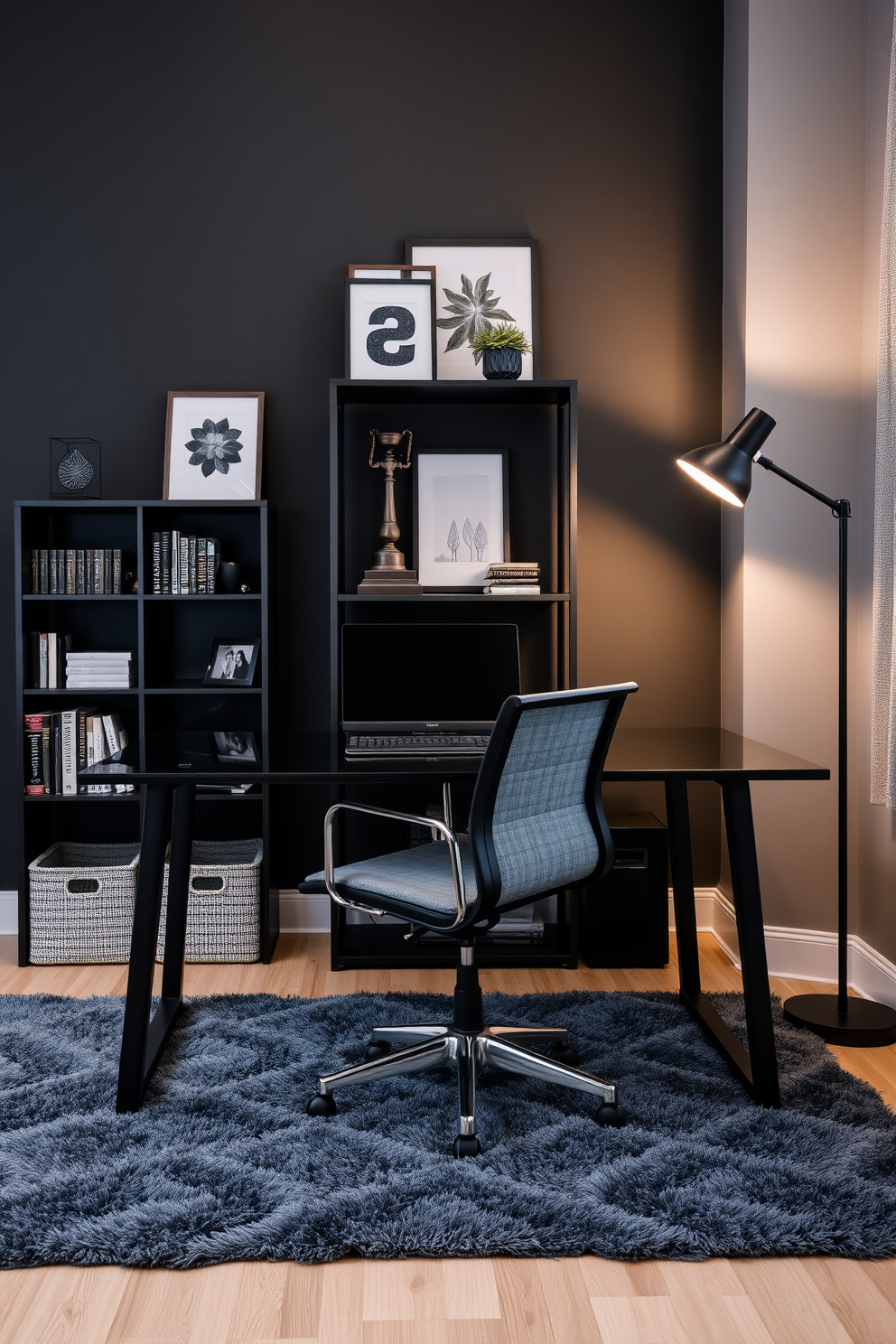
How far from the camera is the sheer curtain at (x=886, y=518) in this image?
2.62 m

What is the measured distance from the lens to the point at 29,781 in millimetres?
3184

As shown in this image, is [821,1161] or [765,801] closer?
[821,1161]

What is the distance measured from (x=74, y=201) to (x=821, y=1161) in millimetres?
3499

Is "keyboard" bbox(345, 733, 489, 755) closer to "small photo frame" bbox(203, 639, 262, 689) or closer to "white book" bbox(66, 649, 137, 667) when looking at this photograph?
"small photo frame" bbox(203, 639, 262, 689)

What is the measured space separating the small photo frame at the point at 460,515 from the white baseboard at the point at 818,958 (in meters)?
1.40

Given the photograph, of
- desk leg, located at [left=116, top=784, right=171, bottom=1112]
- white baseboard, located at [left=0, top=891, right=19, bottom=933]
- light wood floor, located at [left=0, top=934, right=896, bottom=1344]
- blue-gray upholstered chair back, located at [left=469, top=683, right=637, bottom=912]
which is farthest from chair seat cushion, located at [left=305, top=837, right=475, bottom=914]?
white baseboard, located at [left=0, top=891, right=19, bottom=933]

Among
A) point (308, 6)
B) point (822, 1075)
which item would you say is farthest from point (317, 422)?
point (822, 1075)

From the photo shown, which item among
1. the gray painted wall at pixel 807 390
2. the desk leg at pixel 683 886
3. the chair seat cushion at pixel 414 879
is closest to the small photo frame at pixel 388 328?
the gray painted wall at pixel 807 390

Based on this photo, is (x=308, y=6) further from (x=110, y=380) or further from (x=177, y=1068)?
(x=177, y=1068)

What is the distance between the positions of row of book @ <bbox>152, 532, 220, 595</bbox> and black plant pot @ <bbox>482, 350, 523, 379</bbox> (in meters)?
1.05

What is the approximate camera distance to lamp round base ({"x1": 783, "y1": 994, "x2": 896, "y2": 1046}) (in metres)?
2.56

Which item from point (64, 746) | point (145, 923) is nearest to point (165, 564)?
point (64, 746)

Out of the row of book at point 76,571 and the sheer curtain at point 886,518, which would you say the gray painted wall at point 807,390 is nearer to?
the sheer curtain at point 886,518

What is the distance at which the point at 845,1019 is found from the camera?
2.63 metres
